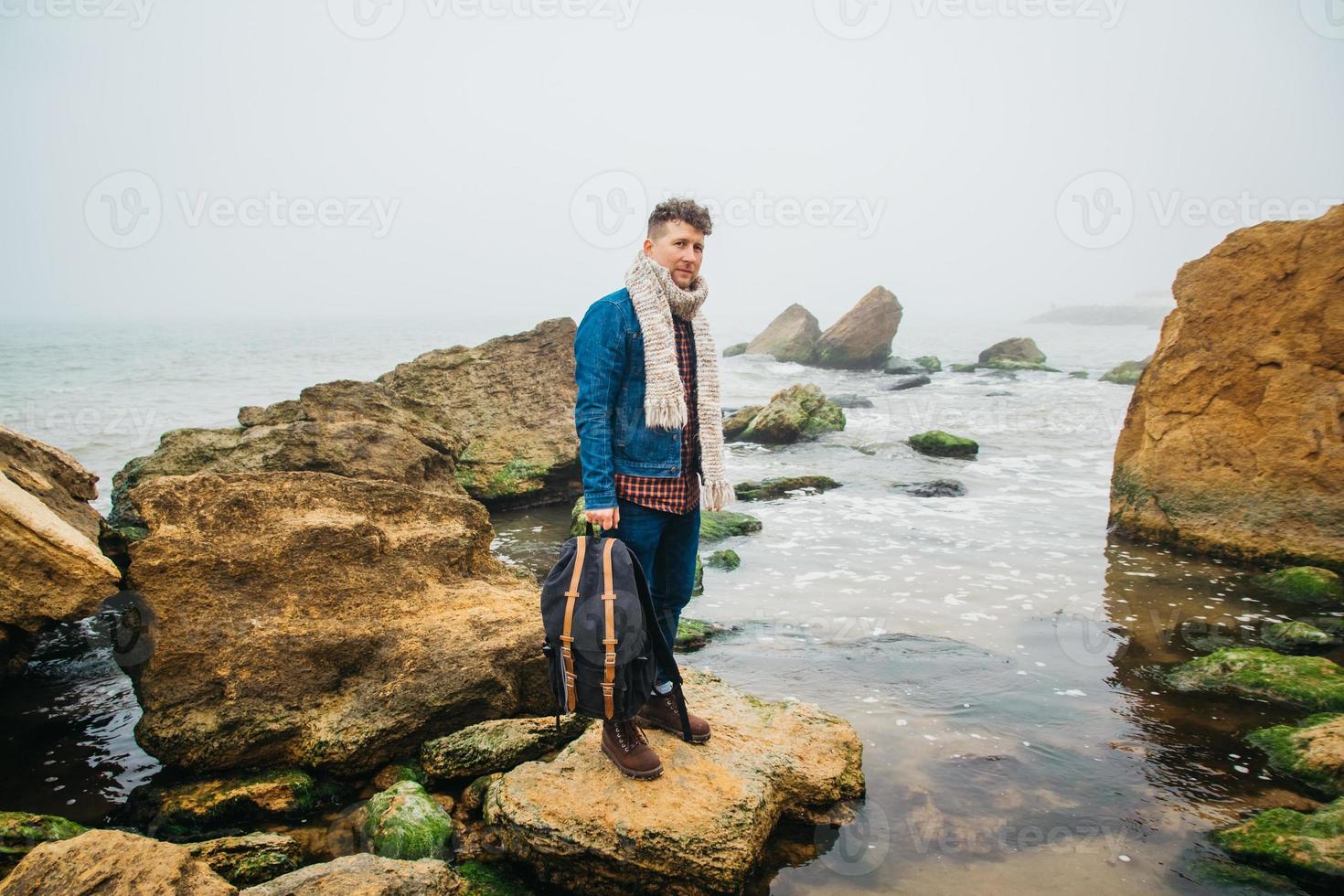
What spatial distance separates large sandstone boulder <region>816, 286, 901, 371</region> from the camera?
35.6 metres

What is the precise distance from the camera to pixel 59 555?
4.12 m

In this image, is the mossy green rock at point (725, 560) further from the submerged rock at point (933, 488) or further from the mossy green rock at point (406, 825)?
the mossy green rock at point (406, 825)

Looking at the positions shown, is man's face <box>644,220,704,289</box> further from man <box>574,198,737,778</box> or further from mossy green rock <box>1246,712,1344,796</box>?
mossy green rock <box>1246,712,1344,796</box>

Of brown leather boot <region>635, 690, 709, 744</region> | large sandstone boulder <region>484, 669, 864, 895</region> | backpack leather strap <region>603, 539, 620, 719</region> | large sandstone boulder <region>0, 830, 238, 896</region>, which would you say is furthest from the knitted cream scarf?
large sandstone boulder <region>0, 830, 238, 896</region>

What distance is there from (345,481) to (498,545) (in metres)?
4.15

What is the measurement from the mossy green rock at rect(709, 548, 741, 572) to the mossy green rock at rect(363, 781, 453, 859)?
15.8ft

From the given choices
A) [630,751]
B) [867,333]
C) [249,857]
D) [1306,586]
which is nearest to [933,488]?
[1306,586]

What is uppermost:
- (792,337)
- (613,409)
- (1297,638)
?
(792,337)

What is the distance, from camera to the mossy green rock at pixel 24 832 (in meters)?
3.08

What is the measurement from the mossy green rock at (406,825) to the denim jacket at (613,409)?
155 centimetres

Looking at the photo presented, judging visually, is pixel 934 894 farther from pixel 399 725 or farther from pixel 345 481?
pixel 345 481

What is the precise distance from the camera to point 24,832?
3158mm

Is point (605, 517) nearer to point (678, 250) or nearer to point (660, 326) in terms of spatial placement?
point (660, 326)

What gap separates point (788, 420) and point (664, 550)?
529 inches
